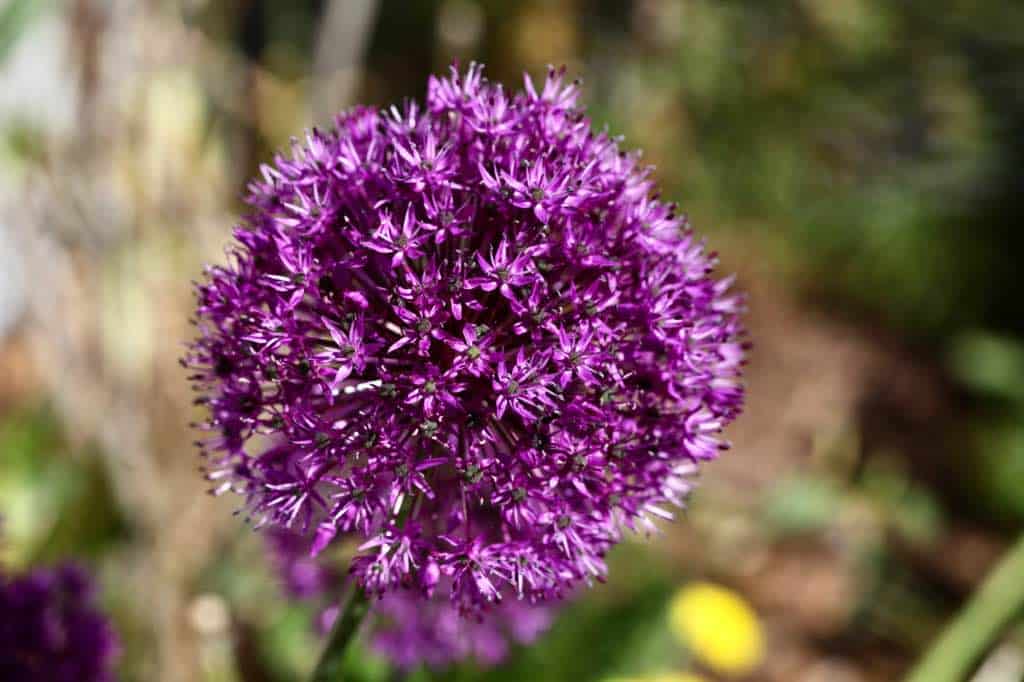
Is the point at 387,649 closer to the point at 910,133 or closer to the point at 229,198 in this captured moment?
the point at 229,198

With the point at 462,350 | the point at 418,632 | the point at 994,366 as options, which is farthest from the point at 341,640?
the point at 994,366

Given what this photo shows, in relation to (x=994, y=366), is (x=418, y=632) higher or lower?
lower

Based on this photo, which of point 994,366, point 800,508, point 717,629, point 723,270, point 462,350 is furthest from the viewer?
point 723,270

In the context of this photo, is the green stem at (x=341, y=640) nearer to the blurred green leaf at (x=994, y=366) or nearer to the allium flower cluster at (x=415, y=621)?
the allium flower cluster at (x=415, y=621)

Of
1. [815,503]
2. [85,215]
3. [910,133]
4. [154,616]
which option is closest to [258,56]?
[85,215]

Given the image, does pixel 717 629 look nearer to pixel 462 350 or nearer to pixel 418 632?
pixel 418 632

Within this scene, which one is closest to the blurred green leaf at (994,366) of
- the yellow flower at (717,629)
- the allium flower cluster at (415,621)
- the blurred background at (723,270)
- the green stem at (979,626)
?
the blurred background at (723,270)

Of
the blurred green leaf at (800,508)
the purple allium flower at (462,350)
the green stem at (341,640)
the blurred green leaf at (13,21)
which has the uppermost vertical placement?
the blurred green leaf at (13,21)
